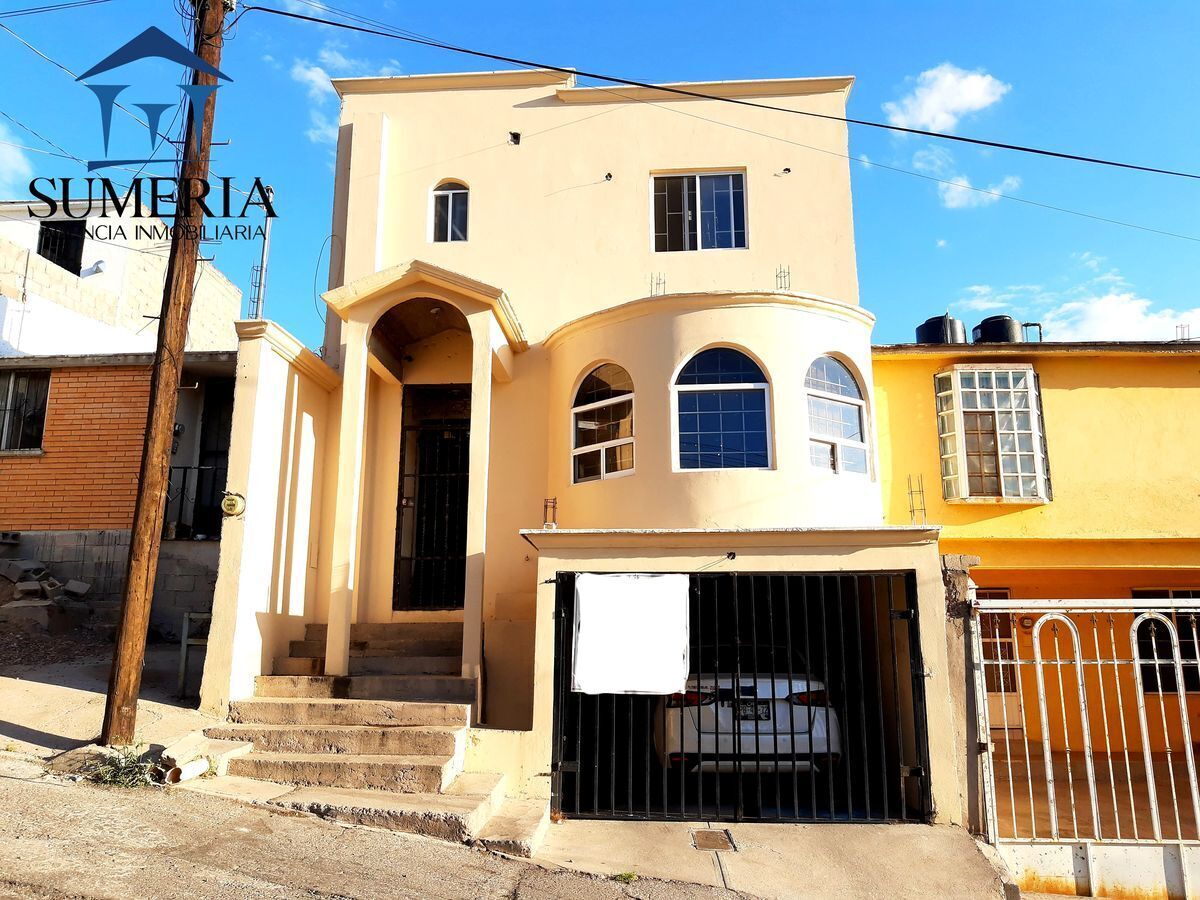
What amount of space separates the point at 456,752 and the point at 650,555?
2.45m

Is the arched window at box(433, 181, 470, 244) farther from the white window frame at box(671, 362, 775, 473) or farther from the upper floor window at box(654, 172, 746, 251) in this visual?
the white window frame at box(671, 362, 775, 473)

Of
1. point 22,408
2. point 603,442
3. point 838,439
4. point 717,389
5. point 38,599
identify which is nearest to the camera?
point 717,389

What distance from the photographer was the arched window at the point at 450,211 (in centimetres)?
1255

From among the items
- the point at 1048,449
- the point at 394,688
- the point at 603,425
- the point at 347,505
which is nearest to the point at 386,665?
the point at 394,688

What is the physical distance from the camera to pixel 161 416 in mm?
8000

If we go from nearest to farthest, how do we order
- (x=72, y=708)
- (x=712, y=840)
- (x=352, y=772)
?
(x=712, y=840) < (x=352, y=772) < (x=72, y=708)

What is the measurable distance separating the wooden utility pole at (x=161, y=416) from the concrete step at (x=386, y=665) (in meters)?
1.60

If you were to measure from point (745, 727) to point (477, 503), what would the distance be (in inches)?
138

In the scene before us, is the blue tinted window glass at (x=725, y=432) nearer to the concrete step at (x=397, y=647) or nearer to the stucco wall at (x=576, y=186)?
the stucco wall at (x=576, y=186)

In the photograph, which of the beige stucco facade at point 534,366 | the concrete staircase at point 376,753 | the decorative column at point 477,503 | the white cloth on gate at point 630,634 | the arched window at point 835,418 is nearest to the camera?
the concrete staircase at point 376,753

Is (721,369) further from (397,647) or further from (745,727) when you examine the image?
(397,647)

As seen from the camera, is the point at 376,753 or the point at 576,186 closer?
the point at 376,753

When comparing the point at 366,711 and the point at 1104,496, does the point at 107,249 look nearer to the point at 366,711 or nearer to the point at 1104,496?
the point at 366,711

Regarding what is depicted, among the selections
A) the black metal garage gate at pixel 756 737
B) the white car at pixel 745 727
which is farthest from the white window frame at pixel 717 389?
the white car at pixel 745 727
